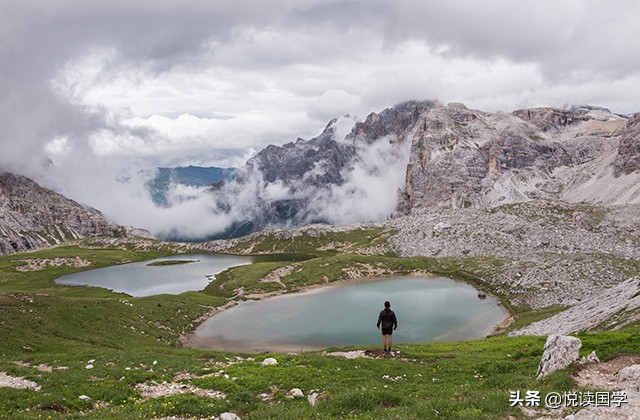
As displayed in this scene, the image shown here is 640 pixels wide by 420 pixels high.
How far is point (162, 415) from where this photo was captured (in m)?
18.9

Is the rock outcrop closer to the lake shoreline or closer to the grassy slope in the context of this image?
the grassy slope

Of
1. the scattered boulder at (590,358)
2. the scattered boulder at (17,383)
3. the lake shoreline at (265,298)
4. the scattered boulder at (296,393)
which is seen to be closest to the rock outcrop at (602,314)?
the lake shoreline at (265,298)

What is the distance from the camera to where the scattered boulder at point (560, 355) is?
21.9 meters

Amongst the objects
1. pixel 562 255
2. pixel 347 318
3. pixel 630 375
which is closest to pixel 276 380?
pixel 630 375

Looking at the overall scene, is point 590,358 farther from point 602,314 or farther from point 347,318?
point 347,318

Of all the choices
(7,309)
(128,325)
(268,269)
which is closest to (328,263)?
(268,269)

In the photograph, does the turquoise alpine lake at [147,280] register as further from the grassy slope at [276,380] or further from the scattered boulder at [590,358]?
the scattered boulder at [590,358]

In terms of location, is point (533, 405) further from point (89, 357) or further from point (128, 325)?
point (128, 325)

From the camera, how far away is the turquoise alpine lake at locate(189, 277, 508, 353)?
76.4m

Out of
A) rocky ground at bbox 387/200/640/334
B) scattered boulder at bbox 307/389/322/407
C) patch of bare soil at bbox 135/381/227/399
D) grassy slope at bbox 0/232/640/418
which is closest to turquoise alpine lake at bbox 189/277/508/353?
rocky ground at bbox 387/200/640/334

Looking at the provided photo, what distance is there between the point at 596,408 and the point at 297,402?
1374 cm

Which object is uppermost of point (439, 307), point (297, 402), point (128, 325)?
point (297, 402)

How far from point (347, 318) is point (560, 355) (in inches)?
2783

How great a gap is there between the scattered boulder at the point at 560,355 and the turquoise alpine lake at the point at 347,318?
52424mm
